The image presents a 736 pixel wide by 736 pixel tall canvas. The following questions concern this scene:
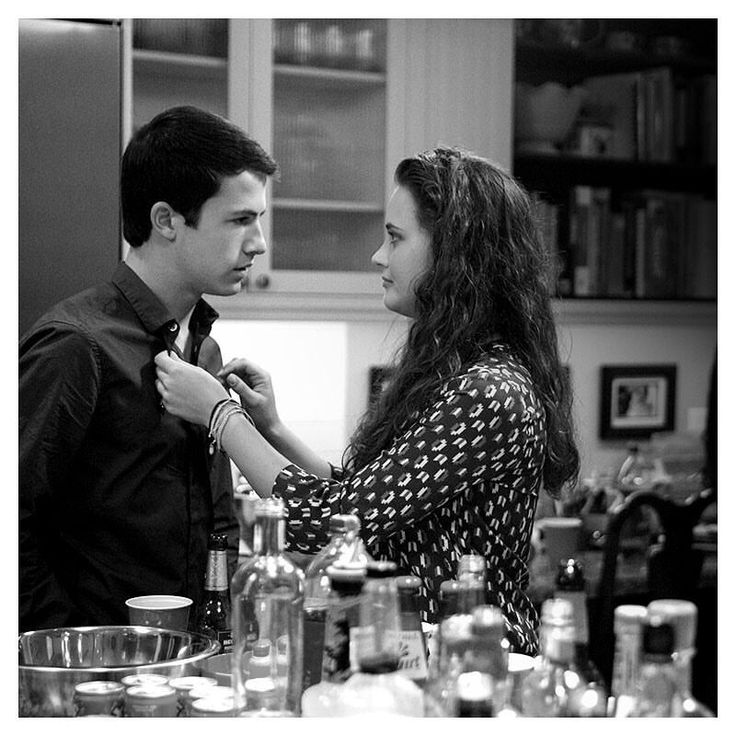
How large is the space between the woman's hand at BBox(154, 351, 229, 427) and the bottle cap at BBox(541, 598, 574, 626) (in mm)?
702

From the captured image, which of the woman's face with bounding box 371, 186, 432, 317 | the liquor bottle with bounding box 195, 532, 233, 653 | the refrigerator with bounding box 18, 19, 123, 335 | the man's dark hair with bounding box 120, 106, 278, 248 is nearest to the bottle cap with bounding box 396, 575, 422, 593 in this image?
the liquor bottle with bounding box 195, 532, 233, 653

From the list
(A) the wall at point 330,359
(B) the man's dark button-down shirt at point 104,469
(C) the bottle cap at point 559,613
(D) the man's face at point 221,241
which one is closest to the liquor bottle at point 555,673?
(C) the bottle cap at point 559,613

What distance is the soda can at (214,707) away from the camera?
106 cm

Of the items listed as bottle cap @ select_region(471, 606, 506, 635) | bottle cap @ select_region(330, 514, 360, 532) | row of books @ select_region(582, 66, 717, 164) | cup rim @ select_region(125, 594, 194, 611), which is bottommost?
cup rim @ select_region(125, 594, 194, 611)

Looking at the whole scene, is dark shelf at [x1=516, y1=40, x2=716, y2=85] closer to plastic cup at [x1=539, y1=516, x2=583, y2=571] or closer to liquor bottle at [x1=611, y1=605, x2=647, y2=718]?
plastic cup at [x1=539, y1=516, x2=583, y2=571]

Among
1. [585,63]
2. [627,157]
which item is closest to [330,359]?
[627,157]

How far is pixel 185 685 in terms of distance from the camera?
1.13m

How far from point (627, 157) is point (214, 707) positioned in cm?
295

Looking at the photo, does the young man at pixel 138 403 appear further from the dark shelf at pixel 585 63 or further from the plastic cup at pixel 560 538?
the dark shelf at pixel 585 63

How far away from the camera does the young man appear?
64.3 inches

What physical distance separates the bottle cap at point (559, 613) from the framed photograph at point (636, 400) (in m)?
2.85

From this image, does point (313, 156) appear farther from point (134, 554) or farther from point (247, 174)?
point (134, 554)
